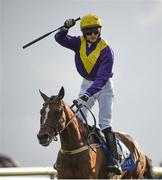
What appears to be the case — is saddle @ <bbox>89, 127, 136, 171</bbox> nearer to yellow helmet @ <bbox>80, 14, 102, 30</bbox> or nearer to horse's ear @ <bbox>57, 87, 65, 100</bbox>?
horse's ear @ <bbox>57, 87, 65, 100</bbox>

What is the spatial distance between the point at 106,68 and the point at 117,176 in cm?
146

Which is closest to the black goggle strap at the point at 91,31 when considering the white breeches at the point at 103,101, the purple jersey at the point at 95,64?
the purple jersey at the point at 95,64

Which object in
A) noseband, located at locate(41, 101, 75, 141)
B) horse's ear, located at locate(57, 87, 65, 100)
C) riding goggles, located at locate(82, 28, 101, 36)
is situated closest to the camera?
noseband, located at locate(41, 101, 75, 141)

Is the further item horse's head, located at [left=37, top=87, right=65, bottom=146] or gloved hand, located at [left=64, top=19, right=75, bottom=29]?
gloved hand, located at [left=64, top=19, right=75, bottom=29]

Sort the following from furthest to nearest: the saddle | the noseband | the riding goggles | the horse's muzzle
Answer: the riding goggles, the saddle, the noseband, the horse's muzzle

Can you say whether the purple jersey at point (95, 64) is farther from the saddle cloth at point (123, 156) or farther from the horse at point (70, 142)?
the saddle cloth at point (123, 156)

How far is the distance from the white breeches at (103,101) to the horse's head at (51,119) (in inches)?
36.9

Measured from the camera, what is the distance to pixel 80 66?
36.5 ft

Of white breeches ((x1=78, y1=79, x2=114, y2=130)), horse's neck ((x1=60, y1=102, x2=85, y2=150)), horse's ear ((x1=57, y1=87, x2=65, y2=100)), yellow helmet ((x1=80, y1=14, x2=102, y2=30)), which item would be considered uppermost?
yellow helmet ((x1=80, y1=14, x2=102, y2=30))

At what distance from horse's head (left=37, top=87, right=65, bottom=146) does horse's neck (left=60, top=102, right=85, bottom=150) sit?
0.62ft

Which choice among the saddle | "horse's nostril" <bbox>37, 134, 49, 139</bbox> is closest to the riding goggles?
the saddle

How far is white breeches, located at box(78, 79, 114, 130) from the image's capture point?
11078 mm

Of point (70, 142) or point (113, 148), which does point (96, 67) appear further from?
point (70, 142)

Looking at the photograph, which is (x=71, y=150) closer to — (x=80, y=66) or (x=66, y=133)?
(x=66, y=133)
